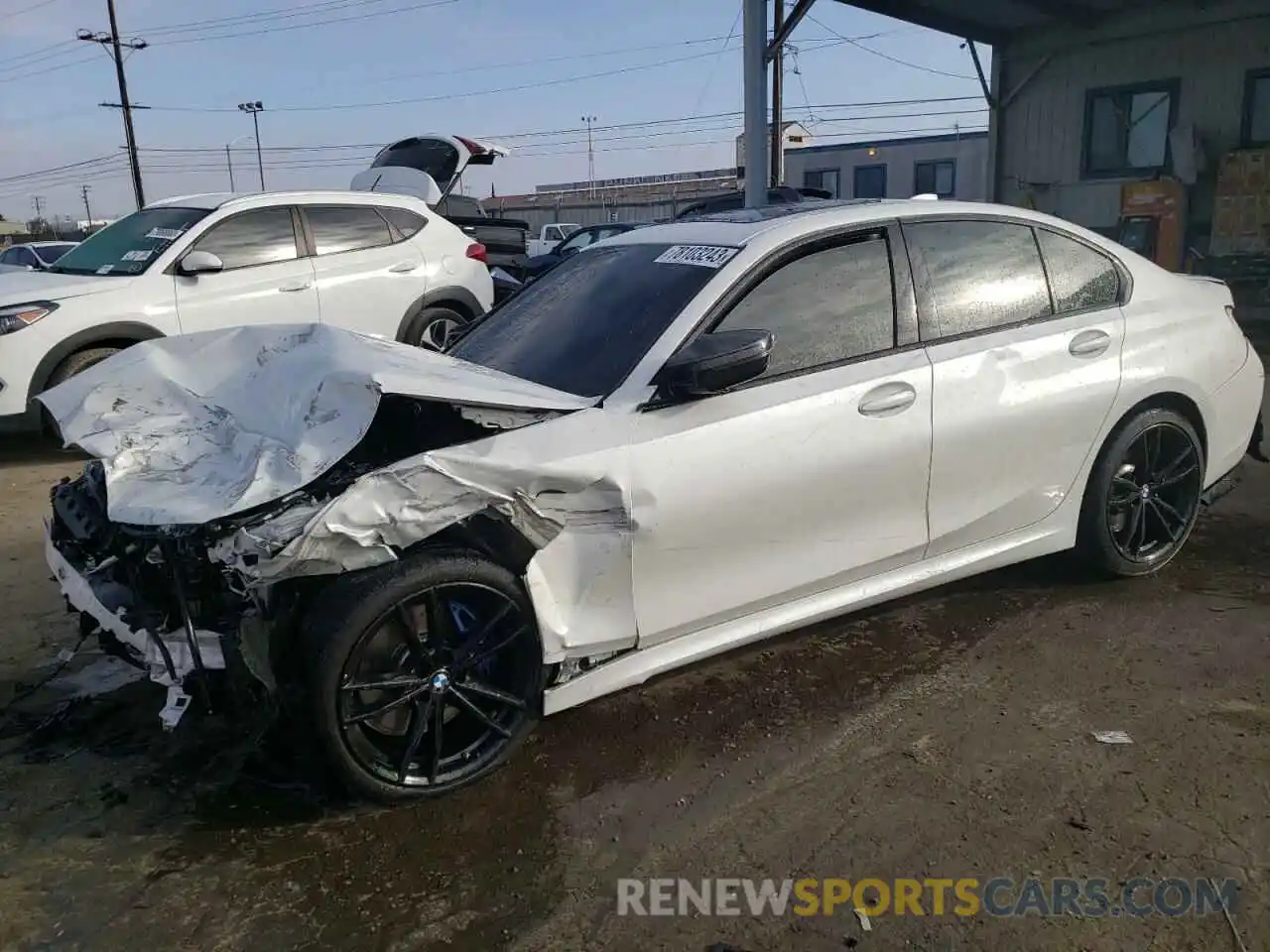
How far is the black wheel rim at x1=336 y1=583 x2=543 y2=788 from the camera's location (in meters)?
2.76

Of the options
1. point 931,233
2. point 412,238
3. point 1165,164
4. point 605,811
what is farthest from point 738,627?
point 1165,164

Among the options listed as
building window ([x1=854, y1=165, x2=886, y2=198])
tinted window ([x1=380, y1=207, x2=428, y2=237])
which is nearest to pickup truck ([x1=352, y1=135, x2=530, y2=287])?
tinted window ([x1=380, y1=207, x2=428, y2=237])

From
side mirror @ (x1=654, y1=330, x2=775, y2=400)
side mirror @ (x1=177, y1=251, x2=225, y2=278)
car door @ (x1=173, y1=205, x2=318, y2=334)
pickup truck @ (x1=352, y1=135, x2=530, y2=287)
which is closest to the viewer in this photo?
side mirror @ (x1=654, y1=330, x2=775, y2=400)

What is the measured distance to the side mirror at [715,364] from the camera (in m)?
2.95

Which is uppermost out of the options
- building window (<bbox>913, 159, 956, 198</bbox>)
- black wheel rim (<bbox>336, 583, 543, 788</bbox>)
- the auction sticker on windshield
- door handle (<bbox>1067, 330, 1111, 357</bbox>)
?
building window (<bbox>913, 159, 956, 198</bbox>)

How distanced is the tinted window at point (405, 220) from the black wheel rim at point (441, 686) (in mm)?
6430

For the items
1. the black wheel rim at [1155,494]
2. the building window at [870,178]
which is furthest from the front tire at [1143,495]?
the building window at [870,178]

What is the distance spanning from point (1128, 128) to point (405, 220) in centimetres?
1059

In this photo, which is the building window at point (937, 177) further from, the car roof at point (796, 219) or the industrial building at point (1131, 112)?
the car roof at point (796, 219)

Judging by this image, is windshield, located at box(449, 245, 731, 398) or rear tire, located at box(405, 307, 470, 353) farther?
rear tire, located at box(405, 307, 470, 353)

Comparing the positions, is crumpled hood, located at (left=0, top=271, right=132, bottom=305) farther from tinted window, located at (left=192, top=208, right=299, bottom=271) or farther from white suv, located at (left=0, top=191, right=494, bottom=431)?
tinted window, located at (left=192, top=208, right=299, bottom=271)

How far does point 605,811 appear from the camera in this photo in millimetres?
2852

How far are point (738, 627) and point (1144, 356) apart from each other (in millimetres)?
2200

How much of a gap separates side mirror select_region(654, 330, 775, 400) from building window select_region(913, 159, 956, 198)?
28029 mm
